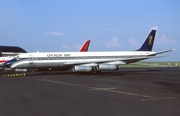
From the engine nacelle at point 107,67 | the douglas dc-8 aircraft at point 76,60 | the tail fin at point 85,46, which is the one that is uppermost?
the tail fin at point 85,46

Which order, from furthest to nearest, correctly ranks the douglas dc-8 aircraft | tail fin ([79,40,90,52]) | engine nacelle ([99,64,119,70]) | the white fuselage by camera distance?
tail fin ([79,40,90,52]) < engine nacelle ([99,64,119,70]) < the white fuselage < the douglas dc-8 aircraft

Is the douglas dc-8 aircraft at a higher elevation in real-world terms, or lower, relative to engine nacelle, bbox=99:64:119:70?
higher

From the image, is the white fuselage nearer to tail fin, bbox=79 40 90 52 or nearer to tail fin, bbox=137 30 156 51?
tail fin, bbox=137 30 156 51

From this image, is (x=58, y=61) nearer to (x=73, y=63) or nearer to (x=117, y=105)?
(x=73, y=63)

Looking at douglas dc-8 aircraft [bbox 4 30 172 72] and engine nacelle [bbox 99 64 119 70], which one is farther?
engine nacelle [bbox 99 64 119 70]

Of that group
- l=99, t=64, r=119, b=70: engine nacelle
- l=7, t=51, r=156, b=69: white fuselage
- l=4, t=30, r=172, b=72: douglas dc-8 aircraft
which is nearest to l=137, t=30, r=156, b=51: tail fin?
→ l=4, t=30, r=172, b=72: douglas dc-8 aircraft

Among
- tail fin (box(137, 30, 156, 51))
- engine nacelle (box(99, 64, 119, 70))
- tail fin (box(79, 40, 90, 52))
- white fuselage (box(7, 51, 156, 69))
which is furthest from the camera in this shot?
tail fin (box(79, 40, 90, 52))

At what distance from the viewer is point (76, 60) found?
123 feet

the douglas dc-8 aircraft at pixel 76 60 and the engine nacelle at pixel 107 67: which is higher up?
the douglas dc-8 aircraft at pixel 76 60

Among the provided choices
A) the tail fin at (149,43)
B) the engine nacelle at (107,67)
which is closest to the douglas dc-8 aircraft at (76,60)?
the engine nacelle at (107,67)

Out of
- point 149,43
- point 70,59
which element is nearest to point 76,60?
point 70,59

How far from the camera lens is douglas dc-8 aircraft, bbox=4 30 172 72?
35.5m

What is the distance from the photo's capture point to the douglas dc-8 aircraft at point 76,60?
116 ft

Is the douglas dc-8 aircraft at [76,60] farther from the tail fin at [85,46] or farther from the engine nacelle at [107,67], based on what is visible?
the tail fin at [85,46]
